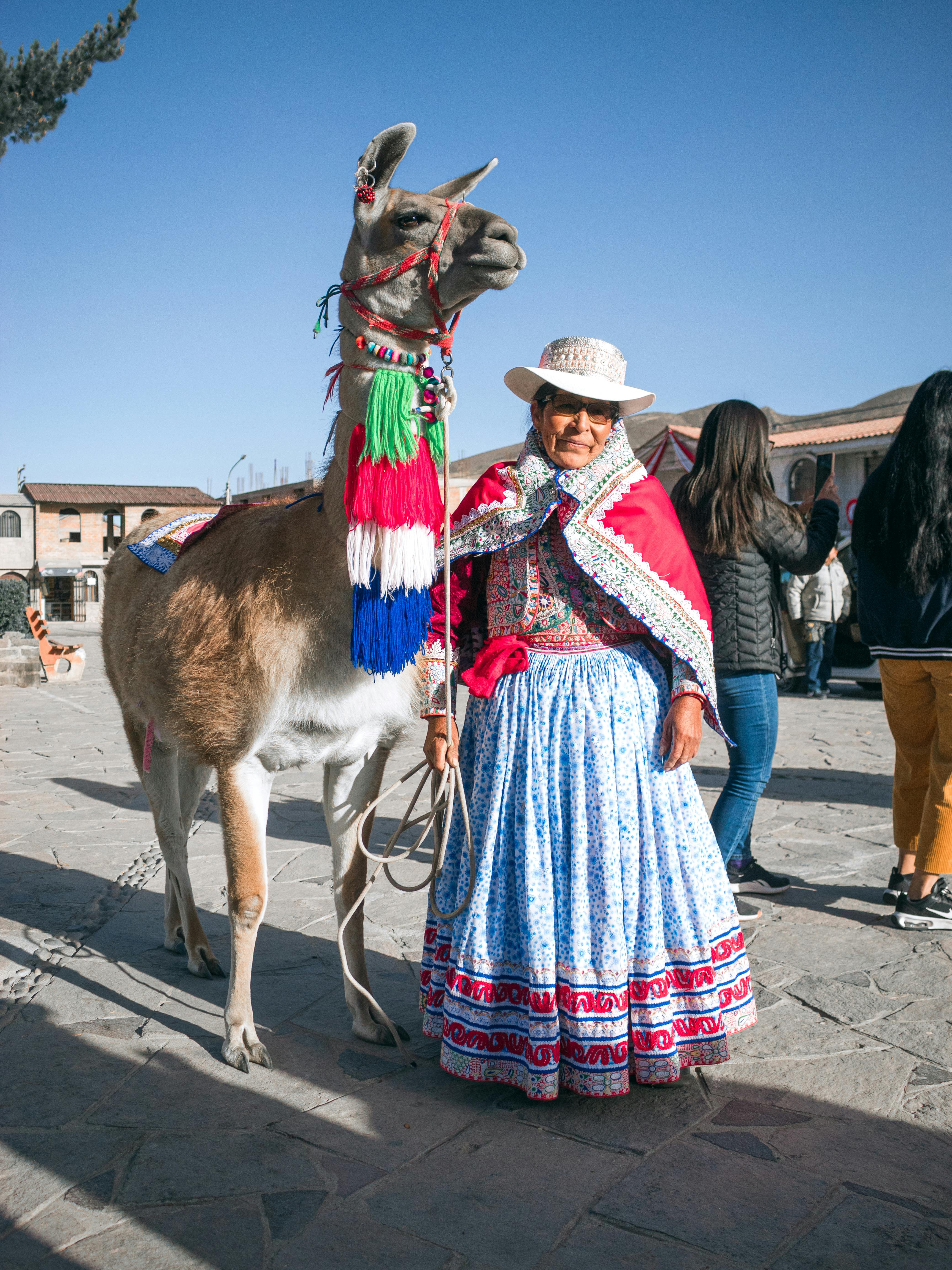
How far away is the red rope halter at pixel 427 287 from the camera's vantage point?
88.4 inches

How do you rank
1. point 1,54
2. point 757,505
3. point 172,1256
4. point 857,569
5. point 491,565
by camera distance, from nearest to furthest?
point 172,1256 → point 491,565 → point 757,505 → point 857,569 → point 1,54

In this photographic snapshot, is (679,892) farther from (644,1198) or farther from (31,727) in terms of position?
(31,727)

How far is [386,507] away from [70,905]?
270 centimetres

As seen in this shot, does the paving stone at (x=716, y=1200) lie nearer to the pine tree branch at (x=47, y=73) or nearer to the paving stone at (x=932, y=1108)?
the paving stone at (x=932, y=1108)

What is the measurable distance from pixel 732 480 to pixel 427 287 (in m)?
1.68

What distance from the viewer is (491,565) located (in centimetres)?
263

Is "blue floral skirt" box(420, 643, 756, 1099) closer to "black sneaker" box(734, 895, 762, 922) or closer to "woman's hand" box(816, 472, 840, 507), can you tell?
"black sneaker" box(734, 895, 762, 922)

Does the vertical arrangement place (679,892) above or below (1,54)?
below

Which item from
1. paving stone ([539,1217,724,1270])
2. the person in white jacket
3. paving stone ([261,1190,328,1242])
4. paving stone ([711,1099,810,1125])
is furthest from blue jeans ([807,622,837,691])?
paving stone ([261,1190,328,1242])

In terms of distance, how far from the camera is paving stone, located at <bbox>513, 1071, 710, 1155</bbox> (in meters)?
2.22

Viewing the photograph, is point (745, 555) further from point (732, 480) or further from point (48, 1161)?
point (48, 1161)

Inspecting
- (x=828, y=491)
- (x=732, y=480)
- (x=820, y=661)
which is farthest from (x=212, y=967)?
(x=820, y=661)

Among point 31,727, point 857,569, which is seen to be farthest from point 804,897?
point 31,727

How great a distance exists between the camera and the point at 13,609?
1450 cm
